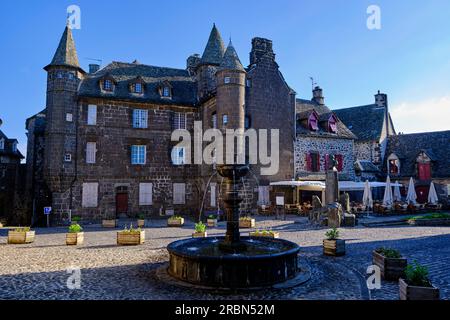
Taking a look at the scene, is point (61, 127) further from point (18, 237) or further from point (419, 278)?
point (419, 278)

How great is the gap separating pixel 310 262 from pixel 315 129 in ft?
65.5

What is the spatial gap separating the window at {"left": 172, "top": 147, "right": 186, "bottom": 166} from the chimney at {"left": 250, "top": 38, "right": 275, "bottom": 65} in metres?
8.34

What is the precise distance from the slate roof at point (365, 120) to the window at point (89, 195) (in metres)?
25.5

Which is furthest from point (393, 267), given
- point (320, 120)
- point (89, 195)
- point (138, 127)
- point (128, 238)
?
point (320, 120)

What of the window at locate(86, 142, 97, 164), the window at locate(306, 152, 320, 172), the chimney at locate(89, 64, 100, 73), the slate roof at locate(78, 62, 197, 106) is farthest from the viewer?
the chimney at locate(89, 64, 100, 73)

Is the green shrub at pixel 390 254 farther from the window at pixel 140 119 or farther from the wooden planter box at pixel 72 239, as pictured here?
the window at pixel 140 119

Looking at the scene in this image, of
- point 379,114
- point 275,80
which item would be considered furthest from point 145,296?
point 379,114

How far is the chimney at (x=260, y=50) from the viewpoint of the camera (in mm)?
24766

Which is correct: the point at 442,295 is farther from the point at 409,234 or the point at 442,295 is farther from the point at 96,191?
the point at 96,191

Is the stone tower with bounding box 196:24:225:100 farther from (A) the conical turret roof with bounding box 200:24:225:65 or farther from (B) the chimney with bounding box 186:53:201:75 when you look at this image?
(B) the chimney with bounding box 186:53:201:75

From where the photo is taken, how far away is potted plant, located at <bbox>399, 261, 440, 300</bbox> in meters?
5.18

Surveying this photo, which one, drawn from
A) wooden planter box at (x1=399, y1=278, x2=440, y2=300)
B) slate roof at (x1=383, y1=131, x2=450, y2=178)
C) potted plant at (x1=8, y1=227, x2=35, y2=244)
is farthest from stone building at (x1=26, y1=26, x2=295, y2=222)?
wooden planter box at (x1=399, y1=278, x2=440, y2=300)

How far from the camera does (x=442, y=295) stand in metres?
6.22

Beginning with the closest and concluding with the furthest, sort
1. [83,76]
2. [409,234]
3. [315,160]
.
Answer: [409,234], [83,76], [315,160]
